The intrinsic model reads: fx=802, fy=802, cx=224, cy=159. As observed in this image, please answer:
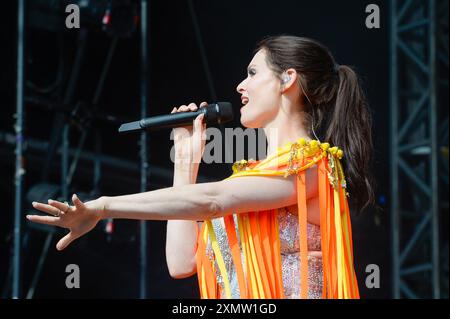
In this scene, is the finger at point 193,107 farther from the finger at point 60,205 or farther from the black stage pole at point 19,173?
the black stage pole at point 19,173

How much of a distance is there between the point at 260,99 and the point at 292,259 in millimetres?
387

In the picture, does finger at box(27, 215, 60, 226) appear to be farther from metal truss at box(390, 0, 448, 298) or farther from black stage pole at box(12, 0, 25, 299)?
metal truss at box(390, 0, 448, 298)

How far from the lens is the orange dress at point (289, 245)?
1816 mm

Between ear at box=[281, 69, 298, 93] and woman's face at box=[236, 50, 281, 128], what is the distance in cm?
1

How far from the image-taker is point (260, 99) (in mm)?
1920

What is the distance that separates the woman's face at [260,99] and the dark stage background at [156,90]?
2.17 m

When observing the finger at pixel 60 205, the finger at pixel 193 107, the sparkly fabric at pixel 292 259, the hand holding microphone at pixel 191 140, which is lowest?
the sparkly fabric at pixel 292 259

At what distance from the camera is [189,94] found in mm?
4391

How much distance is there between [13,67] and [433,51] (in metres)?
2.19

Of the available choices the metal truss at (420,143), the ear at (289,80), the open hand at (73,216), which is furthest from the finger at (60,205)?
the metal truss at (420,143)

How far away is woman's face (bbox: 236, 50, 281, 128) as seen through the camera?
6.28 ft

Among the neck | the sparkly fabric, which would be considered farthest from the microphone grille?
the sparkly fabric
